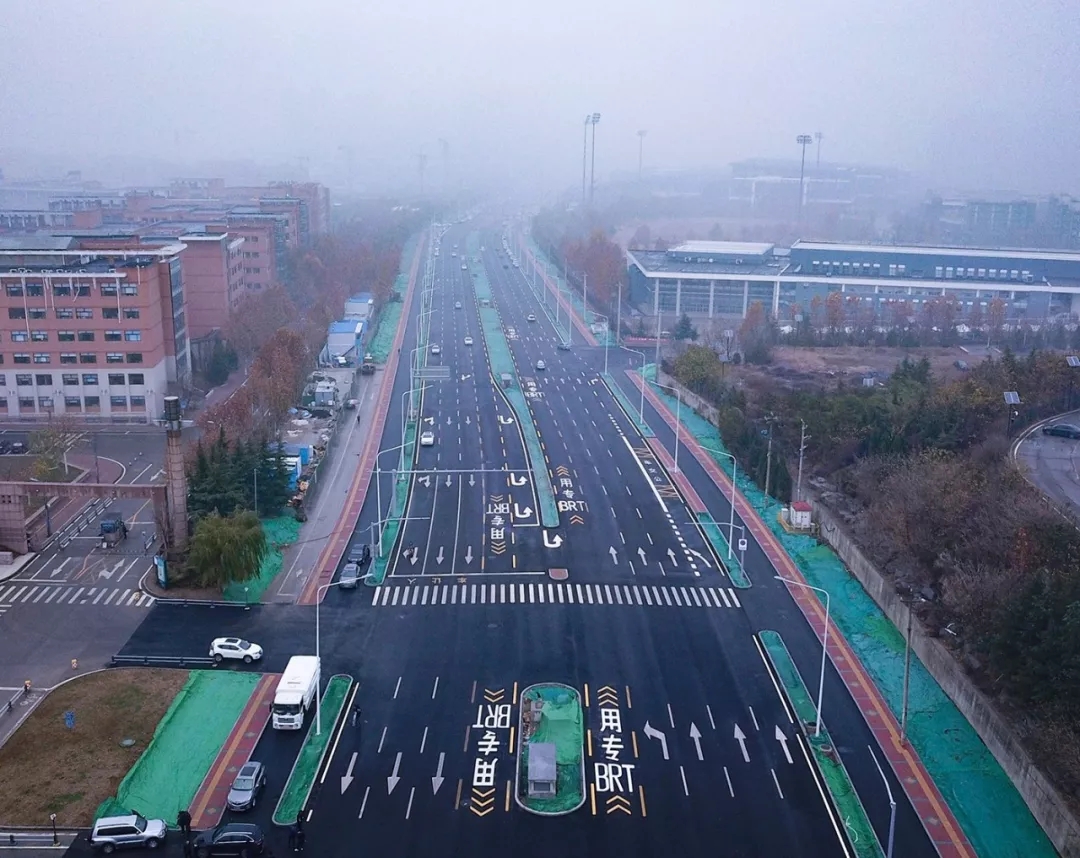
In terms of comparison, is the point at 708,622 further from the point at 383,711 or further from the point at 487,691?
the point at 383,711

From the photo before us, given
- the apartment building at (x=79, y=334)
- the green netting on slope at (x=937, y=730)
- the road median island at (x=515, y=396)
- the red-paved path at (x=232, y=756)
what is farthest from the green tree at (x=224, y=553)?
the apartment building at (x=79, y=334)

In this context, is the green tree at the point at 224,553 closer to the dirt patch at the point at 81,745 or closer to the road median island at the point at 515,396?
the dirt patch at the point at 81,745

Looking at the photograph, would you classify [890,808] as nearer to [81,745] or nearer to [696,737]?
[696,737]

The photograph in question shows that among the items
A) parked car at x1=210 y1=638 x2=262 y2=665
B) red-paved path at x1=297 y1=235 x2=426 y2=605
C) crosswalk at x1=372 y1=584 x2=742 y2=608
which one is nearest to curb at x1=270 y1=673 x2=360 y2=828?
parked car at x1=210 y1=638 x2=262 y2=665

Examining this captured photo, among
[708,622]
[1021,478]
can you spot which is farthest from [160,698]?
[1021,478]

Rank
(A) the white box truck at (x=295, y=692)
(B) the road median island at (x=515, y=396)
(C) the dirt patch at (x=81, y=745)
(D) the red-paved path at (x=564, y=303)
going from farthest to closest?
(D) the red-paved path at (x=564, y=303)
(B) the road median island at (x=515, y=396)
(A) the white box truck at (x=295, y=692)
(C) the dirt patch at (x=81, y=745)
